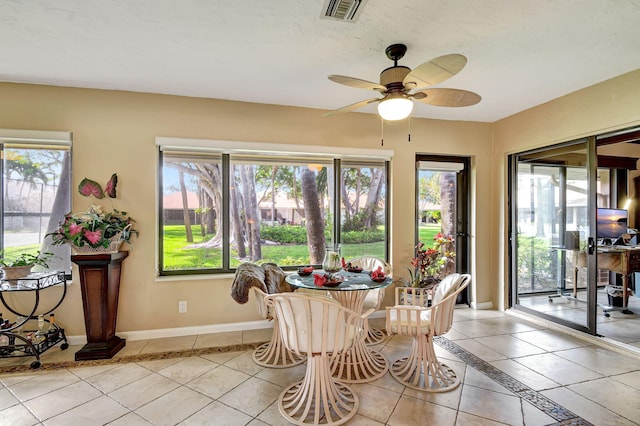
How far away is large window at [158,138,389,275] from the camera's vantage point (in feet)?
11.8

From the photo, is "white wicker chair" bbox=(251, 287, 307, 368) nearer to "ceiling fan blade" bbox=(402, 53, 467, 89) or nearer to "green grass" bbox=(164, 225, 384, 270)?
"green grass" bbox=(164, 225, 384, 270)

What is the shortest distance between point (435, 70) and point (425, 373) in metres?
2.18

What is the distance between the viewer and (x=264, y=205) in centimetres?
388

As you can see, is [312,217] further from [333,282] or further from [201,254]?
[333,282]

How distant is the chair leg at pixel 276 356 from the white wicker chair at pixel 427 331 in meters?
0.87

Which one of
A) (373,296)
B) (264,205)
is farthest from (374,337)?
(264,205)

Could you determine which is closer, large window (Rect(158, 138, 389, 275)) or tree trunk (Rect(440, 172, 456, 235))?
large window (Rect(158, 138, 389, 275))

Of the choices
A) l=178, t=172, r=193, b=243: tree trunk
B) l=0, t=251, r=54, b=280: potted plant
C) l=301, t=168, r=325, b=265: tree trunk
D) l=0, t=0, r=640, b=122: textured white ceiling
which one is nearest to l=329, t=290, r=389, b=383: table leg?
l=301, t=168, r=325, b=265: tree trunk

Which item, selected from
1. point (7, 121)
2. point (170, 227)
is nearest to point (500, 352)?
point (170, 227)

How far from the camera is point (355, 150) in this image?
3.95 metres

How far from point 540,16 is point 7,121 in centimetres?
464

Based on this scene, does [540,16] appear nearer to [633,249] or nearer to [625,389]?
[625,389]

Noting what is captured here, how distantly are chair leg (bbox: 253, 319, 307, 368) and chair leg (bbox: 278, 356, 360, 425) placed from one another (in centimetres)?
55

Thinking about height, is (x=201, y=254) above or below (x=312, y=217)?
below
